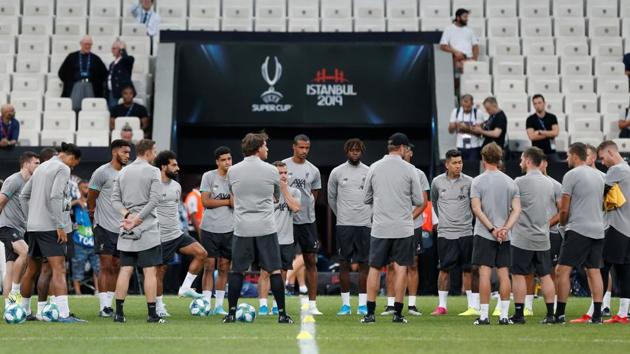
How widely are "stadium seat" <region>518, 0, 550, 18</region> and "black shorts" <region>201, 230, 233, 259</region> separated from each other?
12.9 metres

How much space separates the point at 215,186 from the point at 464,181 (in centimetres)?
333


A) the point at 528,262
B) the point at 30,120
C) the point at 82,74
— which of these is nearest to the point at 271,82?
the point at 82,74

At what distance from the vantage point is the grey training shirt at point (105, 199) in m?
16.8

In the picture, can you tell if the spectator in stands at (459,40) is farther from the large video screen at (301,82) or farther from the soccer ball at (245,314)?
the soccer ball at (245,314)

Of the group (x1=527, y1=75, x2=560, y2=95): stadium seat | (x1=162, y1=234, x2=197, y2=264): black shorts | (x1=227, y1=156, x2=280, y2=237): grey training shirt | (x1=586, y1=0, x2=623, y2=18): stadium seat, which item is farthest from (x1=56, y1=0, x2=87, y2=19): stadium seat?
(x1=227, y1=156, x2=280, y2=237): grey training shirt

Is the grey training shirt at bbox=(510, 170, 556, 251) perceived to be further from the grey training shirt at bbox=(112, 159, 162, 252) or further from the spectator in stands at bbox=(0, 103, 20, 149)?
the spectator in stands at bbox=(0, 103, 20, 149)

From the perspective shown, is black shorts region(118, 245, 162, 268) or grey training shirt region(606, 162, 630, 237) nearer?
black shorts region(118, 245, 162, 268)

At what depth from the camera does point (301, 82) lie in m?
25.4

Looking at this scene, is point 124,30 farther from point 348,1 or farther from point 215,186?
point 215,186

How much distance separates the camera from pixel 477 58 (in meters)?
27.0

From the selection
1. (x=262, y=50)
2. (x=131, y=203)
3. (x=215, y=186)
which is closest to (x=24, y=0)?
(x=262, y=50)

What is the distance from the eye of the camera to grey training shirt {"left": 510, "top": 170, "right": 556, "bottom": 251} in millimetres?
15383

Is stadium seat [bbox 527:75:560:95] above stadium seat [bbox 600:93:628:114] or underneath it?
above

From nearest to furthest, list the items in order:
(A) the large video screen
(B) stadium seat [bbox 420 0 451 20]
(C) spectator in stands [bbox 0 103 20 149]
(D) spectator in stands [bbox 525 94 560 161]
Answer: (D) spectator in stands [bbox 525 94 560 161] < (C) spectator in stands [bbox 0 103 20 149] < (A) the large video screen < (B) stadium seat [bbox 420 0 451 20]
